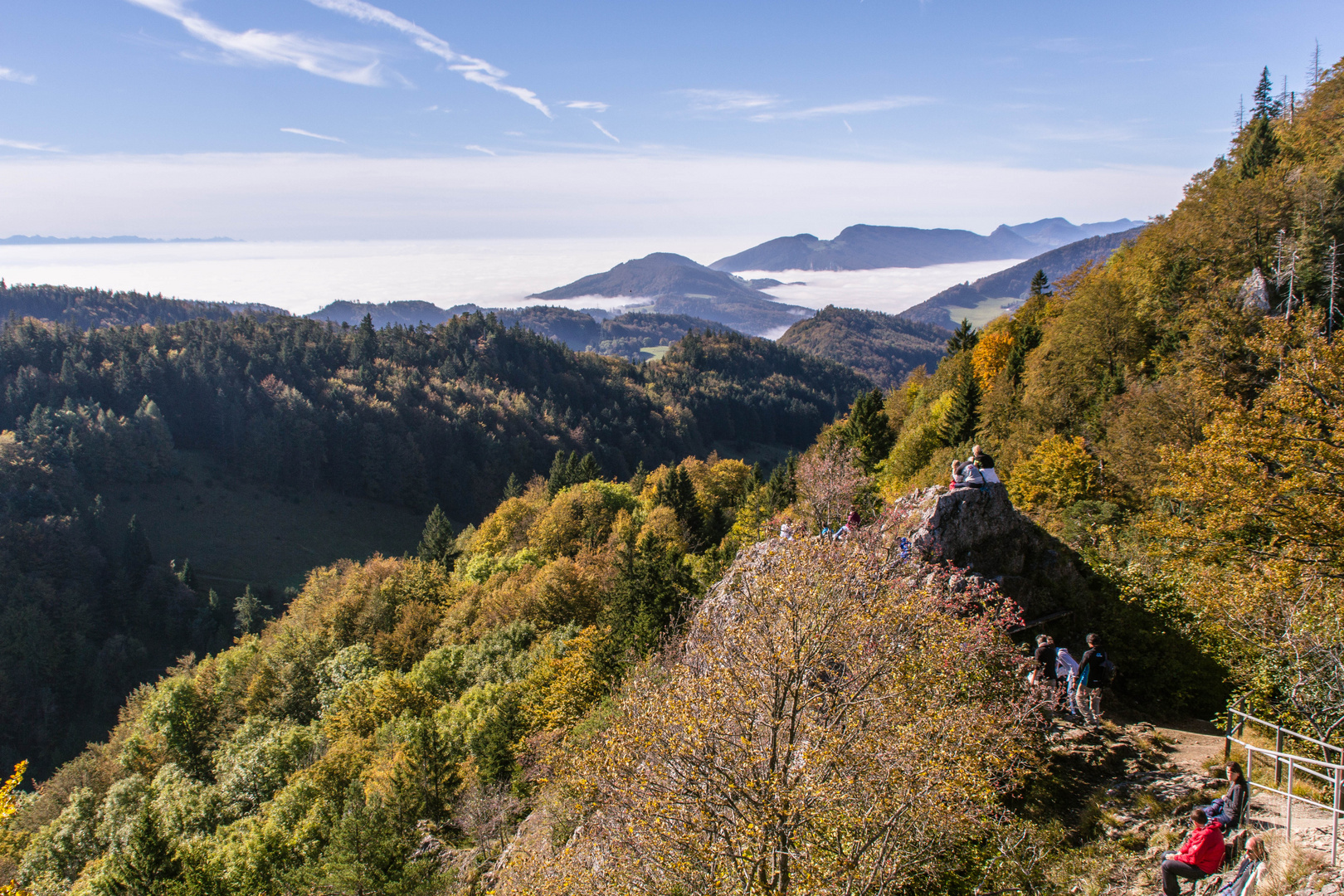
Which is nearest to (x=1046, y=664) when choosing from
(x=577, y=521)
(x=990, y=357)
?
(x=990, y=357)

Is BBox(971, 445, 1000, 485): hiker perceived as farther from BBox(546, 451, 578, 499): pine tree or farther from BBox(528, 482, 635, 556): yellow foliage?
BBox(546, 451, 578, 499): pine tree

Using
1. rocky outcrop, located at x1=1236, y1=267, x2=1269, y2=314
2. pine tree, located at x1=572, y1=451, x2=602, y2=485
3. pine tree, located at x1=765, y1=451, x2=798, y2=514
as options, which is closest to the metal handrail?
rocky outcrop, located at x1=1236, y1=267, x2=1269, y2=314

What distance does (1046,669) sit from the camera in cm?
1872

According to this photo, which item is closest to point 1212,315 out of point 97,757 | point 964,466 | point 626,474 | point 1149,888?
point 964,466

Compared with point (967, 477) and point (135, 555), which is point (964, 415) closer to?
point (967, 477)

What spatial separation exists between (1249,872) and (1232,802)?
104cm

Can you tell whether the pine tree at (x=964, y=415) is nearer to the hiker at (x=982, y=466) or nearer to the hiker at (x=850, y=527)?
the hiker at (x=982, y=466)

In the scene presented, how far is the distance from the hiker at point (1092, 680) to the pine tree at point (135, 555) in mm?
130711

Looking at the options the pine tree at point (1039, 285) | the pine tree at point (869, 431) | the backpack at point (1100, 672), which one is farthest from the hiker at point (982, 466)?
the pine tree at point (1039, 285)

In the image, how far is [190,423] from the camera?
478 feet

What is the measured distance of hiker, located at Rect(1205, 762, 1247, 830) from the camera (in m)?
10.1

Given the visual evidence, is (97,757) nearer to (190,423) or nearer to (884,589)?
(884,589)

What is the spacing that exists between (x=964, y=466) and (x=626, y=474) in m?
148

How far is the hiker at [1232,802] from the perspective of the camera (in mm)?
10109
